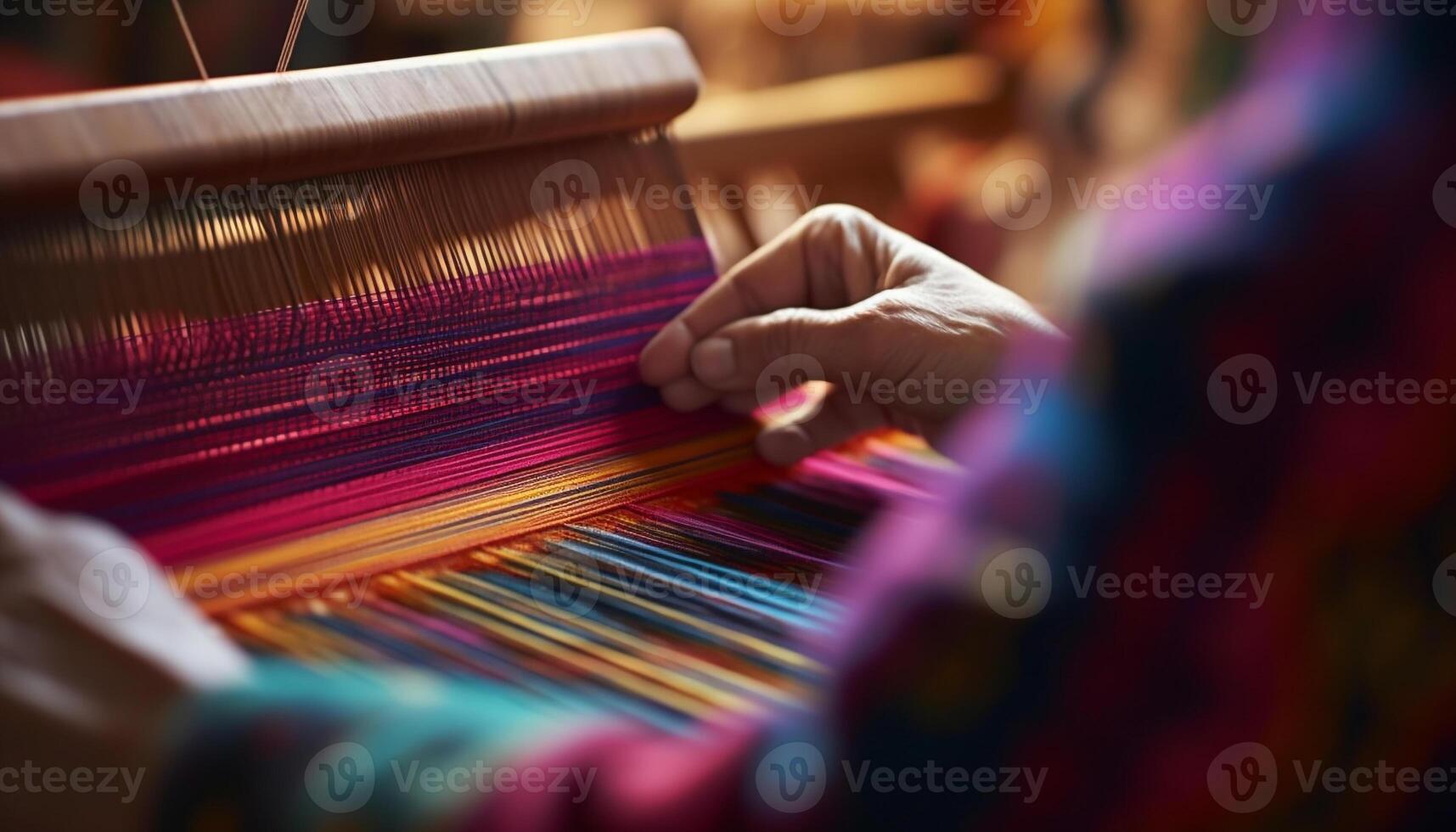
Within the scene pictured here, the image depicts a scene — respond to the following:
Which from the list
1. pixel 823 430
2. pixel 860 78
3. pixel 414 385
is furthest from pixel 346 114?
pixel 860 78

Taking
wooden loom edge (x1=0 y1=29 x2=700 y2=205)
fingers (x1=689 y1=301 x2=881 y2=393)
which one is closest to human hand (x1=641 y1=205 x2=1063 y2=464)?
fingers (x1=689 y1=301 x2=881 y2=393)

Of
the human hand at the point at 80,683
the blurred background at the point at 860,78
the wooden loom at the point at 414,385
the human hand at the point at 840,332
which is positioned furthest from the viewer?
the blurred background at the point at 860,78

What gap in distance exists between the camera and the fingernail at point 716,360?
98 centimetres

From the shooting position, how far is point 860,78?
2346 mm

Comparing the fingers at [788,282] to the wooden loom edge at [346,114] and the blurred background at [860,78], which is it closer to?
the wooden loom edge at [346,114]

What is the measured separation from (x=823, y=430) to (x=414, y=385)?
1.04 feet

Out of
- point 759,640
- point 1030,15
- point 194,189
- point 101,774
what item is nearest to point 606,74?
point 194,189

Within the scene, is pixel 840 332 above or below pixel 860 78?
below

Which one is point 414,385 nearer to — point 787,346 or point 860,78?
point 787,346

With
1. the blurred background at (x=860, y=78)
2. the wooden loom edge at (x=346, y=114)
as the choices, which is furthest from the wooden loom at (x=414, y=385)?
the blurred background at (x=860, y=78)

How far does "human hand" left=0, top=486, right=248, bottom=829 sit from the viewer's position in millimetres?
569

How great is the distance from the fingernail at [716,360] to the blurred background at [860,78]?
3.25ft

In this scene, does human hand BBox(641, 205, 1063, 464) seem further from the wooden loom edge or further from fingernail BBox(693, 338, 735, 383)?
the wooden loom edge

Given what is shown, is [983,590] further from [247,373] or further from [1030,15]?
[1030,15]
